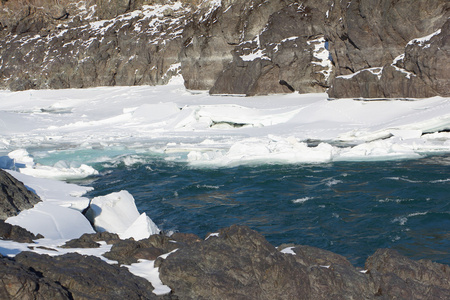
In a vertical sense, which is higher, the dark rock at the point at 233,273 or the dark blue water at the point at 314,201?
the dark rock at the point at 233,273

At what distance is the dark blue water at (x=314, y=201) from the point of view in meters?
8.98

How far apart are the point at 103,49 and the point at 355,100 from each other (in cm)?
2937

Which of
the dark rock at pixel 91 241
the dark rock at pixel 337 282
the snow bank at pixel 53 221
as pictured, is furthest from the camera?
the snow bank at pixel 53 221

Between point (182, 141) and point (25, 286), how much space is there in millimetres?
16410

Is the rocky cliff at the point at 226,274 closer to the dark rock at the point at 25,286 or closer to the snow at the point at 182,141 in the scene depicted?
the dark rock at the point at 25,286

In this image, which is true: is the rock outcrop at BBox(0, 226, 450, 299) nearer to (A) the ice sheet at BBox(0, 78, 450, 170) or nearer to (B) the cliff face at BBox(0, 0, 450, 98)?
(A) the ice sheet at BBox(0, 78, 450, 170)

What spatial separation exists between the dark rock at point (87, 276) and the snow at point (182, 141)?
228 mm

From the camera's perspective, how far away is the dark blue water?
8977mm

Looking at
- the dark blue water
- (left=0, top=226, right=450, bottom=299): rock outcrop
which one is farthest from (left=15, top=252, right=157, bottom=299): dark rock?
the dark blue water

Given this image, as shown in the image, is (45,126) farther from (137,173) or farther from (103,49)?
(103,49)

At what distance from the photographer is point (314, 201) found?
11.5 meters

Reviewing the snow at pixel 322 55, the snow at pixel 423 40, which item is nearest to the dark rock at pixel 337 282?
the snow at pixel 423 40

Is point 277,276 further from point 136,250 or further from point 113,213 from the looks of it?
point 113,213

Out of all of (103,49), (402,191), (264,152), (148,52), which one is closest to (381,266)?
(402,191)
